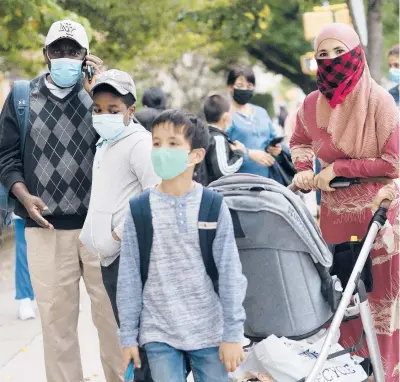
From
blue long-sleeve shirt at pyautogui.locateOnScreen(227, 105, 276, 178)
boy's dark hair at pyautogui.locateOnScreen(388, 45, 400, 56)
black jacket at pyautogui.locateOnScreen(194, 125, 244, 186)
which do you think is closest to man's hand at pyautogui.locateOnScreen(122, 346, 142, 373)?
black jacket at pyautogui.locateOnScreen(194, 125, 244, 186)

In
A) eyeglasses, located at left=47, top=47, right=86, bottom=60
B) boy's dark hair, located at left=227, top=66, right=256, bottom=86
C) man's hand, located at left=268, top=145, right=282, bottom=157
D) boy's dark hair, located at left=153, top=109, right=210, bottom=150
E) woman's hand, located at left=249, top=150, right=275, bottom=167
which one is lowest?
boy's dark hair, located at left=153, top=109, right=210, bottom=150

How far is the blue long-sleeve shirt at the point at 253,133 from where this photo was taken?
24.8 ft

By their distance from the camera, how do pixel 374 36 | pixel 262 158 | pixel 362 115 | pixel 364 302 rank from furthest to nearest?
pixel 374 36, pixel 262 158, pixel 362 115, pixel 364 302

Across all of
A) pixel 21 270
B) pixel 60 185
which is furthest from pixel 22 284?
pixel 60 185

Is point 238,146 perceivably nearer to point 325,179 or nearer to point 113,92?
point 325,179

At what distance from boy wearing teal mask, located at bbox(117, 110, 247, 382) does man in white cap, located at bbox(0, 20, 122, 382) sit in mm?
1161

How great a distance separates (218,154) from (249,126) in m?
0.65

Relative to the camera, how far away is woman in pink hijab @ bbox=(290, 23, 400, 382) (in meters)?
4.45

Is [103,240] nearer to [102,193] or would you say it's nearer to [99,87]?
[102,193]

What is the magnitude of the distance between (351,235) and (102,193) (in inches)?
51.6

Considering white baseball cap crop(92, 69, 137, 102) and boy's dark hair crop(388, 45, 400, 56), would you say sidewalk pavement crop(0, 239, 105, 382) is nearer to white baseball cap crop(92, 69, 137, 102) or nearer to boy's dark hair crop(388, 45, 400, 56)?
white baseball cap crop(92, 69, 137, 102)

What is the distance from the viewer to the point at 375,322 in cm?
475

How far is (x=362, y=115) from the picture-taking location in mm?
4449

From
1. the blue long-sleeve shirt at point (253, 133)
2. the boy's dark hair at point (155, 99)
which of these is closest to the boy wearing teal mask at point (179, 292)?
the blue long-sleeve shirt at point (253, 133)
